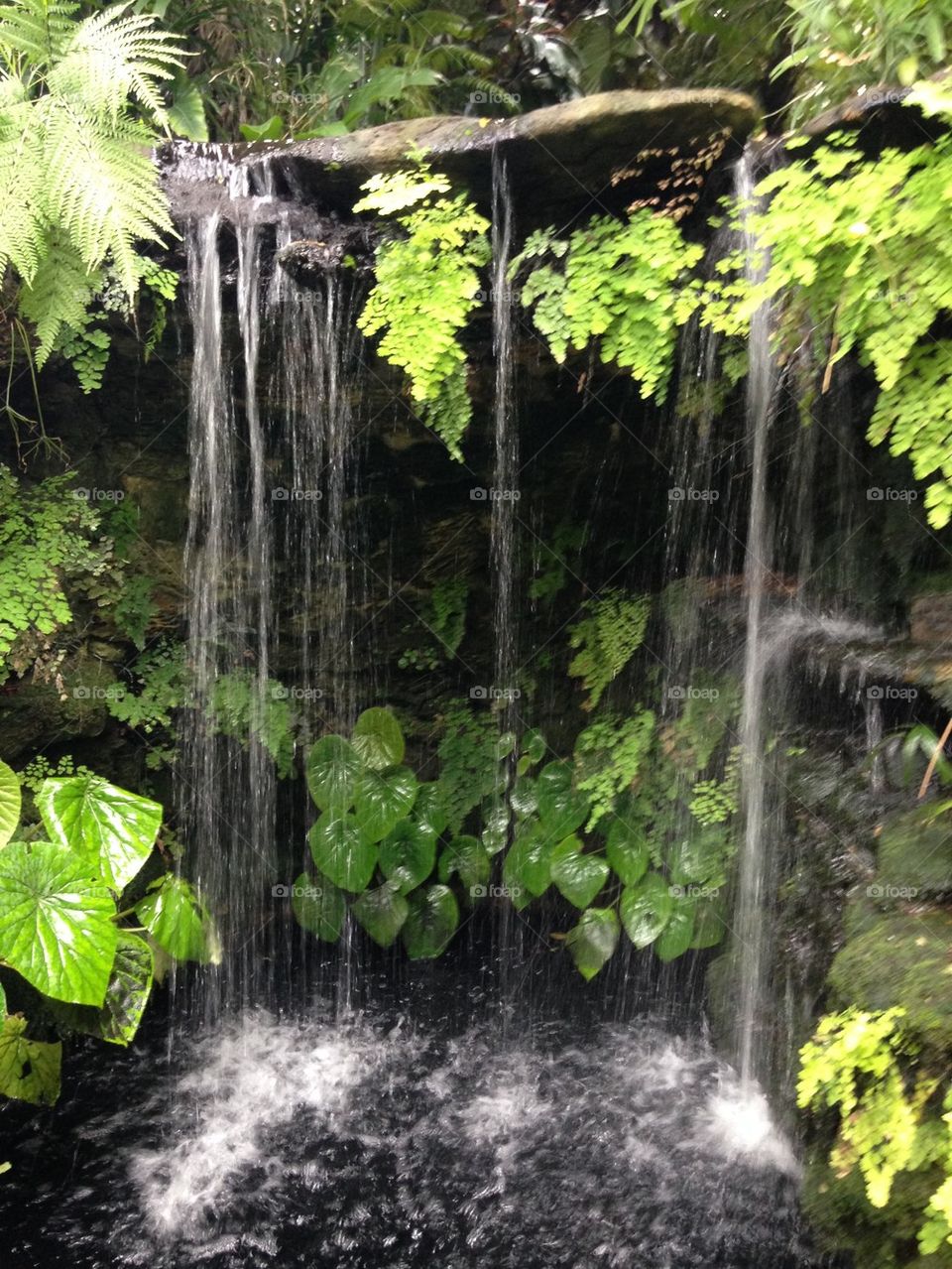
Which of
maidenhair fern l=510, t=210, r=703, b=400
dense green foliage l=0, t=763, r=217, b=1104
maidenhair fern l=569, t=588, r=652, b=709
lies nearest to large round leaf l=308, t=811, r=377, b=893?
dense green foliage l=0, t=763, r=217, b=1104

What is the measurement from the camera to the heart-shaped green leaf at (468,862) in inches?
186

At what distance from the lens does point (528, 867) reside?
A: 4520 millimetres

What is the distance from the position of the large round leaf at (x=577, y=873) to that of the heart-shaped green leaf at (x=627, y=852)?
0.07m

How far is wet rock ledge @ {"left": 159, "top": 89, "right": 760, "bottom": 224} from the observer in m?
3.32

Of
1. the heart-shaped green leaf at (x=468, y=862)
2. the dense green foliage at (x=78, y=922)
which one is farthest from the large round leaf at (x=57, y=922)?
the heart-shaped green leaf at (x=468, y=862)

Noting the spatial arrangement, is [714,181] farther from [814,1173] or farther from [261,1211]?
[261,1211]

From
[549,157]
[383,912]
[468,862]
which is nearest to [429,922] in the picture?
[383,912]

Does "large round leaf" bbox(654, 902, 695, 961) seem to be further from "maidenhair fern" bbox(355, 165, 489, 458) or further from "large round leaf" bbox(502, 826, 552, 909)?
"maidenhair fern" bbox(355, 165, 489, 458)

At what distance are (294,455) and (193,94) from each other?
1929mm

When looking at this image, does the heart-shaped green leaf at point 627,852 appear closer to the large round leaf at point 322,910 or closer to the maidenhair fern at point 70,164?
the large round leaf at point 322,910

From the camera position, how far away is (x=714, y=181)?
135 inches

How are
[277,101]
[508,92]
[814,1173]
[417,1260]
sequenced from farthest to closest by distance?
[277,101]
[508,92]
[417,1260]
[814,1173]

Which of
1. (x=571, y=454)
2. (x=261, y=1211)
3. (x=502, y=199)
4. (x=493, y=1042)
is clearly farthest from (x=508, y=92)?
(x=261, y=1211)

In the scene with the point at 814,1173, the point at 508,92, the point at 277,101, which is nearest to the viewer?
the point at 814,1173
